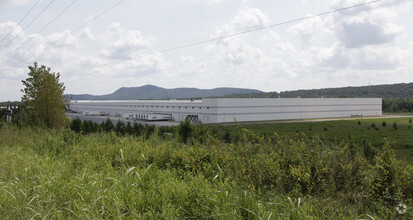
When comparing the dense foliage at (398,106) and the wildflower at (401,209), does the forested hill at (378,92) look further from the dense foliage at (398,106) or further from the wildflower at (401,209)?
the wildflower at (401,209)

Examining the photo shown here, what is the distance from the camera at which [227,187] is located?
14.6ft

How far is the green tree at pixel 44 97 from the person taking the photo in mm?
22797

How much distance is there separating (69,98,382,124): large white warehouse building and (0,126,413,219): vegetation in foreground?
48436mm

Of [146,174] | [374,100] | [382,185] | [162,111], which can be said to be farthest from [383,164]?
[374,100]

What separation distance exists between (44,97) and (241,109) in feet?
131

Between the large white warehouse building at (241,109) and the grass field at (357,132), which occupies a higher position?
the large white warehouse building at (241,109)

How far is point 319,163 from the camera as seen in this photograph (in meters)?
5.38

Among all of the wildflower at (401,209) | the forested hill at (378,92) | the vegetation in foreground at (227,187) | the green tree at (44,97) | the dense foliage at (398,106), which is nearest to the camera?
the vegetation in foreground at (227,187)

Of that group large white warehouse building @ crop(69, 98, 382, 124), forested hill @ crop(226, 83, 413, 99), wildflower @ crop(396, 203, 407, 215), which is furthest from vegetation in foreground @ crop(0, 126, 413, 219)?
forested hill @ crop(226, 83, 413, 99)

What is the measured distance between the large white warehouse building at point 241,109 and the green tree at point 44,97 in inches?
1327

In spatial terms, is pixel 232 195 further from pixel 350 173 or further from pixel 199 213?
pixel 350 173

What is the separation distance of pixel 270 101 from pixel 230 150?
56998mm

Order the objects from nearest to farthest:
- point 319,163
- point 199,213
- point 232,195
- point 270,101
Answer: point 199,213
point 232,195
point 319,163
point 270,101

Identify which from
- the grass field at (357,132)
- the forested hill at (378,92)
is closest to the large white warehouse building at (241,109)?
the grass field at (357,132)
